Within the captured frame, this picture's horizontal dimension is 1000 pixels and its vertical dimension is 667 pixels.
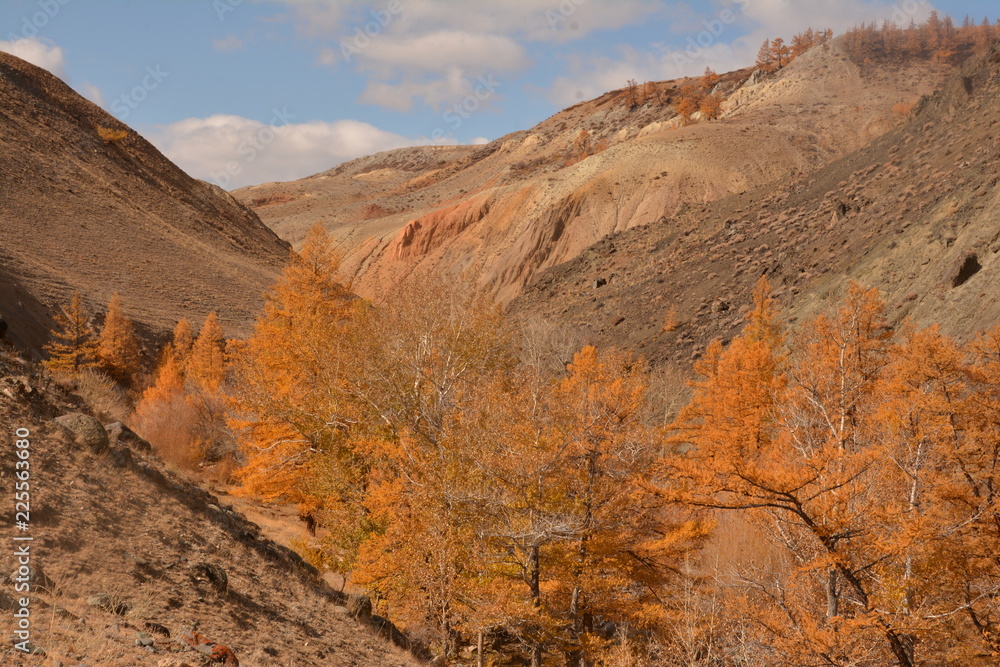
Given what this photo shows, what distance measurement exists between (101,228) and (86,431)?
52554mm

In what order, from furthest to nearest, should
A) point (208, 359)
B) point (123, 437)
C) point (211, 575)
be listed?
1. point (208, 359)
2. point (123, 437)
3. point (211, 575)

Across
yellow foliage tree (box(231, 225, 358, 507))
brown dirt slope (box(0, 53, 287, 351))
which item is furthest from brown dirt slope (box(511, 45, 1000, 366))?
brown dirt slope (box(0, 53, 287, 351))

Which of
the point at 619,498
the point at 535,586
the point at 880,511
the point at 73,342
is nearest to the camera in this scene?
the point at 880,511

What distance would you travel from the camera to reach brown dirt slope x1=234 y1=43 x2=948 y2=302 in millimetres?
68625

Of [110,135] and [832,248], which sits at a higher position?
[110,135]

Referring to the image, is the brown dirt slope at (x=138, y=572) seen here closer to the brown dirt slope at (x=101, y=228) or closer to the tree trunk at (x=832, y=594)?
the tree trunk at (x=832, y=594)

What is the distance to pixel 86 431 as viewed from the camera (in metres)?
11.0

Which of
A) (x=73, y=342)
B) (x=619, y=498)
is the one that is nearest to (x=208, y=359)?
(x=73, y=342)

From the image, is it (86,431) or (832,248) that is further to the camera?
(832,248)

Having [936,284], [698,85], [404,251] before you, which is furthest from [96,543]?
[698,85]

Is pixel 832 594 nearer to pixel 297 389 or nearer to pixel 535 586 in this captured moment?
pixel 535 586

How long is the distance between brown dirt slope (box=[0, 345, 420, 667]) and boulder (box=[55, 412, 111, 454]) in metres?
0.13

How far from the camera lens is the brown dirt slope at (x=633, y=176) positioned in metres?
68.6

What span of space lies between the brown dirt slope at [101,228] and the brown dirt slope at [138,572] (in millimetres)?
24185
